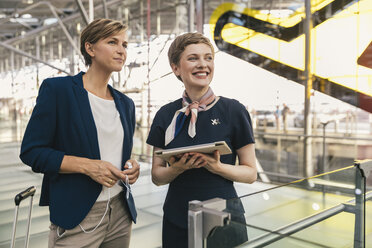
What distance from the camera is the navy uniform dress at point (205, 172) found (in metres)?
1.35

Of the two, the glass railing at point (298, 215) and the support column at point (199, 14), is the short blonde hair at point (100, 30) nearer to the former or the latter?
the glass railing at point (298, 215)

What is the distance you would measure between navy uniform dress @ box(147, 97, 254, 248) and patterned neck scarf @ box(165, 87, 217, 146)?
22 mm

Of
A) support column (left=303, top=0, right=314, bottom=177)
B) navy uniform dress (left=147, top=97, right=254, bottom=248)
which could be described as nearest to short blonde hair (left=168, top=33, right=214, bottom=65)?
navy uniform dress (left=147, top=97, right=254, bottom=248)

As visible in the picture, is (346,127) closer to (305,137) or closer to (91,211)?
(305,137)

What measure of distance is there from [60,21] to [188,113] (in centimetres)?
761

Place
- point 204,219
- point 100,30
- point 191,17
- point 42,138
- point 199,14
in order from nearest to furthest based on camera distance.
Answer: point 204,219
point 42,138
point 100,30
point 191,17
point 199,14

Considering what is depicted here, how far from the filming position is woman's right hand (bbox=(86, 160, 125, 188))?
1.24 metres

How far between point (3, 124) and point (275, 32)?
190 inches

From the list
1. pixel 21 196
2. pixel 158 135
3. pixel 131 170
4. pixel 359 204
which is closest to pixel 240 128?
pixel 158 135

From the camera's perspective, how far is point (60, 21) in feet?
26.4

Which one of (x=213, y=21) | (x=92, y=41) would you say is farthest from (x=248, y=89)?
(x=92, y=41)

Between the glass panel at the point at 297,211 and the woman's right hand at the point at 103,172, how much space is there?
41 cm

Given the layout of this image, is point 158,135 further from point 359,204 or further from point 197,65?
point 359,204

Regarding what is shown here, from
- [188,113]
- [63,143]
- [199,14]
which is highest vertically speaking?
[199,14]
